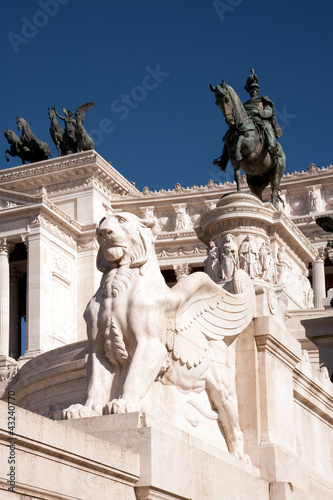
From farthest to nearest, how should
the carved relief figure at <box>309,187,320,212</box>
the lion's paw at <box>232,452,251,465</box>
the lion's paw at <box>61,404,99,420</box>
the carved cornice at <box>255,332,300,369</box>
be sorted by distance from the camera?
the carved relief figure at <box>309,187,320,212</box> < the carved cornice at <box>255,332,300,369</box> < the lion's paw at <box>232,452,251,465</box> < the lion's paw at <box>61,404,99,420</box>

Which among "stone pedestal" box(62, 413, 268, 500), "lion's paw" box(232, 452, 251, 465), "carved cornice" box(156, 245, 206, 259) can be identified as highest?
"carved cornice" box(156, 245, 206, 259)

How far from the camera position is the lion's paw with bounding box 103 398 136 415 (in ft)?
28.5

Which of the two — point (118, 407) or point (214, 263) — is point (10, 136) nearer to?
point (214, 263)

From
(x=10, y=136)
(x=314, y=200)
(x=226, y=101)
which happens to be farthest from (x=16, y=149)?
(x=226, y=101)

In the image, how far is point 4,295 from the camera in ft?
186

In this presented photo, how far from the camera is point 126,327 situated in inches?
359

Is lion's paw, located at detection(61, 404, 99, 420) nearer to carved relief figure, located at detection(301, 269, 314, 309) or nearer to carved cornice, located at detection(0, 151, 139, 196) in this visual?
carved relief figure, located at detection(301, 269, 314, 309)

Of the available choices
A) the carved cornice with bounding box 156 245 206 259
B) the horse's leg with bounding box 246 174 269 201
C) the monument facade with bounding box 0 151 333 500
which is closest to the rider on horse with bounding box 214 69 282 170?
the horse's leg with bounding box 246 174 269 201

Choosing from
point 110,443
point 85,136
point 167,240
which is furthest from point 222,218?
point 85,136

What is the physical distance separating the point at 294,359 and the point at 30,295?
4372 centimetres

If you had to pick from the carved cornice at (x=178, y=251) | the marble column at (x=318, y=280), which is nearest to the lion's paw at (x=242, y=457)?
the marble column at (x=318, y=280)

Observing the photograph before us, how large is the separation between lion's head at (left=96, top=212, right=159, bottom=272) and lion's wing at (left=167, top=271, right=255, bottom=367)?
21.4 inches

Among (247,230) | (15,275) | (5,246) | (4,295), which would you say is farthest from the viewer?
(15,275)

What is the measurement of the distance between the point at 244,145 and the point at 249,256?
606 centimetres
